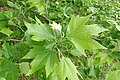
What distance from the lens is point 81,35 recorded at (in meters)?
1.30

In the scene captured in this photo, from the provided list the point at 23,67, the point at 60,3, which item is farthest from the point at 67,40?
the point at 60,3

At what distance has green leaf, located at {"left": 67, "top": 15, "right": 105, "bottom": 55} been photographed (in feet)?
4.25

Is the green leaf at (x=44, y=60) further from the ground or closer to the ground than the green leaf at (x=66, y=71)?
further from the ground

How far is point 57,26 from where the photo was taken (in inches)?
55.6

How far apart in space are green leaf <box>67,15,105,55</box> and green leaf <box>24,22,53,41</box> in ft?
0.35

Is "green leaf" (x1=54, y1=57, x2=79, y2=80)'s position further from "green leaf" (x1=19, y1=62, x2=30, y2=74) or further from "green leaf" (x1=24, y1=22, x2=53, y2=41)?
"green leaf" (x1=19, y1=62, x2=30, y2=74)

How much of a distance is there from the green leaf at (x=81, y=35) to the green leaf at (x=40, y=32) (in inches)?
4.2

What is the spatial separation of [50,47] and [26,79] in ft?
4.59

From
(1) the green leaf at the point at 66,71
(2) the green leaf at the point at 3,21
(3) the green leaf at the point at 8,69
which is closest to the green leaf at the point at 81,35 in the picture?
(1) the green leaf at the point at 66,71

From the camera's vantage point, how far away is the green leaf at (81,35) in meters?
1.29

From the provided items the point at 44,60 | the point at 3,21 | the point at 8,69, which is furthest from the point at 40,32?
the point at 3,21

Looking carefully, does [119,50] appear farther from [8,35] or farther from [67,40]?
[8,35]

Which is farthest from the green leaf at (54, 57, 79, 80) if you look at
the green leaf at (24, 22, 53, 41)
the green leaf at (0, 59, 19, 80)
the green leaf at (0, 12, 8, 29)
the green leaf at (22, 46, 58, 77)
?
the green leaf at (0, 12, 8, 29)

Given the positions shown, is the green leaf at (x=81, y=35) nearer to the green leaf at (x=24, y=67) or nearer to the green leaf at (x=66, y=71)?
the green leaf at (x=66, y=71)
